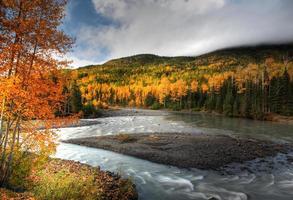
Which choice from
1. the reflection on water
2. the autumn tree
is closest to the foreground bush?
the autumn tree

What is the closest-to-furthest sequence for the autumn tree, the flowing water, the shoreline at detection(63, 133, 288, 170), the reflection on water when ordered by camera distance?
the autumn tree < the flowing water < the shoreline at detection(63, 133, 288, 170) < the reflection on water

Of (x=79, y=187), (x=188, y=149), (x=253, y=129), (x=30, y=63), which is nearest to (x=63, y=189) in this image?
(x=79, y=187)

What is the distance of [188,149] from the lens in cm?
2778

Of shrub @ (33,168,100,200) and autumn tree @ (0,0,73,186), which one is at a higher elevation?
autumn tree @ (0,0,73,186)

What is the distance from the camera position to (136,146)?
29891 mm

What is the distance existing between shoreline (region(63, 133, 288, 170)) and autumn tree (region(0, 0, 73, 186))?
44.4 ft

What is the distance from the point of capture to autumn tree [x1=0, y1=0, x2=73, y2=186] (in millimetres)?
11906

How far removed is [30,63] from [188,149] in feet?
63.8

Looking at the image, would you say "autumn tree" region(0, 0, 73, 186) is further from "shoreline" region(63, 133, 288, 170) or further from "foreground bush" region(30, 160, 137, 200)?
"shoreline" region(63, 133, 288, 170)

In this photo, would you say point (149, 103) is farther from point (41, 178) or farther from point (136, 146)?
point (41, 178)

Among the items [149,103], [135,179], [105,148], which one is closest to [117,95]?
[149,103]

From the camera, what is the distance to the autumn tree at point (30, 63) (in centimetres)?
1191

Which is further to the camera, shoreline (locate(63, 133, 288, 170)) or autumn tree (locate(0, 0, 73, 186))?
shoreline (locate(63, 133, 288, 170))

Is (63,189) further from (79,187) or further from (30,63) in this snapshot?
(30,63)
